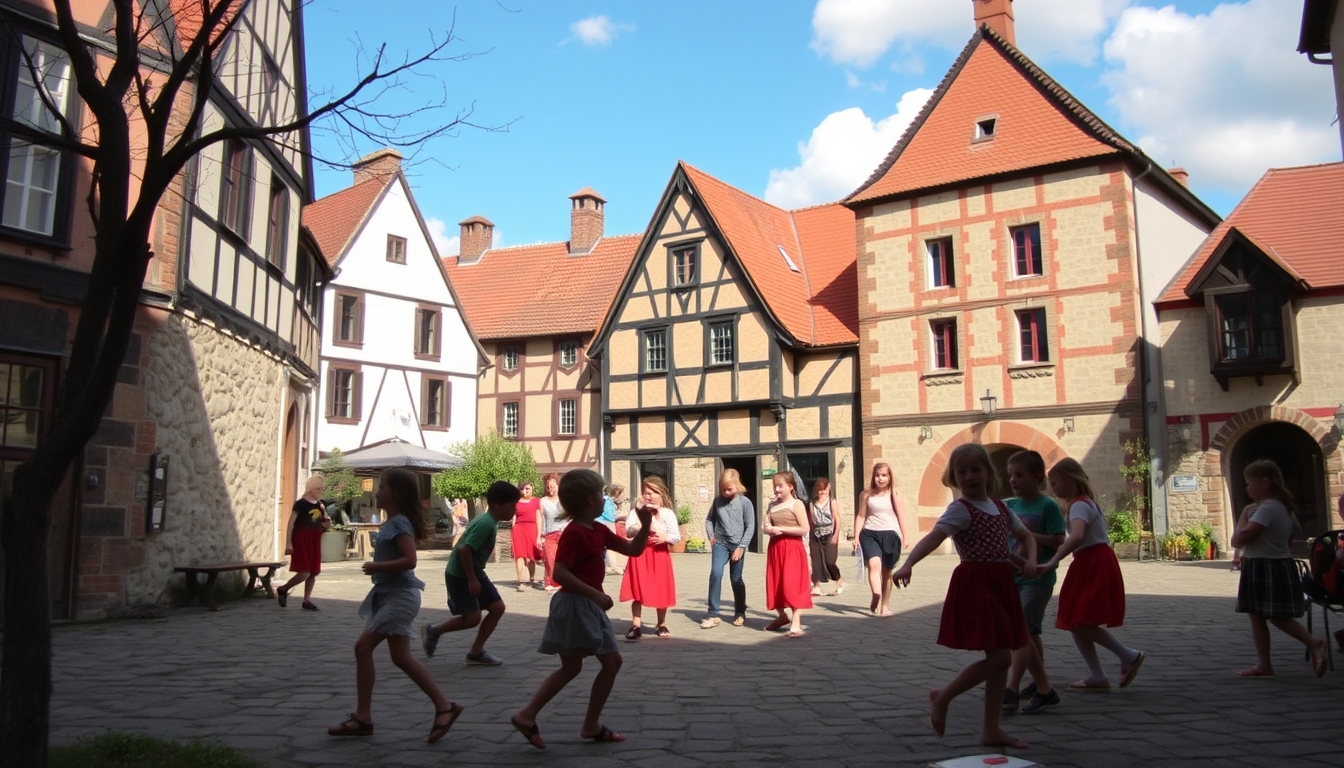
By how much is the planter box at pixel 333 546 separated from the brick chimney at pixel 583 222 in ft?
57.7

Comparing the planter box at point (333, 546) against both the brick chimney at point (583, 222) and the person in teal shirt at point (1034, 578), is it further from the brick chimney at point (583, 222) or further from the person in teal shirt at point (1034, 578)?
the person in teal shirt at point (1034, 578)

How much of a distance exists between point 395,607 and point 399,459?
69.1 ft

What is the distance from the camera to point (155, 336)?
12641 mm

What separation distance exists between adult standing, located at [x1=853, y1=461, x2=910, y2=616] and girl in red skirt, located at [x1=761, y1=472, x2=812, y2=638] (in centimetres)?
171

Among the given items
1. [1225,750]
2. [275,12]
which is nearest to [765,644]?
[1225,750]

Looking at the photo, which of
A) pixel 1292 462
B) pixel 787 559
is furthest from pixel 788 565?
pixel 1292 462

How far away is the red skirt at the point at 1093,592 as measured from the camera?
23.2ft

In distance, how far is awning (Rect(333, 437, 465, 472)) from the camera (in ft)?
87.8

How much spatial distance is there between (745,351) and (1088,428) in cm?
901

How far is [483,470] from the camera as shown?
30422mm

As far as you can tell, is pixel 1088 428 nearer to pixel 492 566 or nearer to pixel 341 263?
pixel 492 566

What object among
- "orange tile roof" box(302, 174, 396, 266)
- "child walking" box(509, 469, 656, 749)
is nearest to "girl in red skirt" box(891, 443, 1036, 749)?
"child walking" box(509, 469, 656, 749)

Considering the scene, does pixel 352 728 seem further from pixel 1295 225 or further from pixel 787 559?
pixel 1295 225

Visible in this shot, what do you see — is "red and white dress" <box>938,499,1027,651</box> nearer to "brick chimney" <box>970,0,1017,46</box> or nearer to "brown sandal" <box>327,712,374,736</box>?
"brown sandal" <box>327,712,374,736</box>
